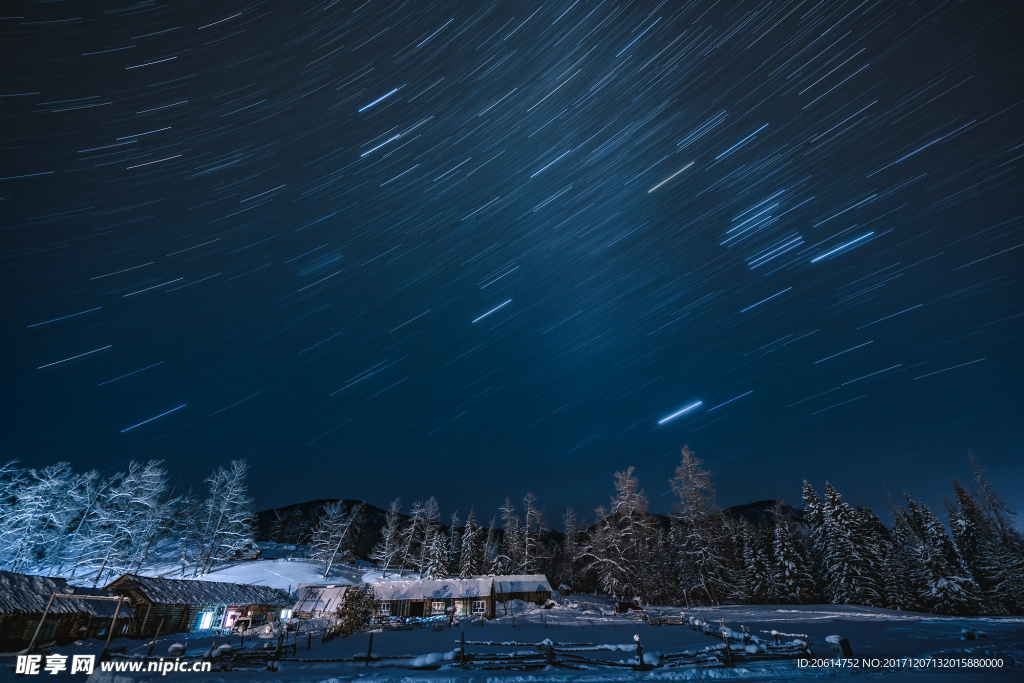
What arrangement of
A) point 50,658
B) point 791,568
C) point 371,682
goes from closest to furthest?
point 371,682 < point 50,658 < point 791,568

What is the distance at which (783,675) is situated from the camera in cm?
1445

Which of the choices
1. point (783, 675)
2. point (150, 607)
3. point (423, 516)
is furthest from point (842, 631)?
point (423, 516)

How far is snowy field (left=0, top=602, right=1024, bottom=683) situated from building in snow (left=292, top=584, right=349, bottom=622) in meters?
15.0

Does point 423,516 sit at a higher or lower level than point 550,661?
higher

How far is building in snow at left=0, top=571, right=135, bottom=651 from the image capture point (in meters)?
23.7

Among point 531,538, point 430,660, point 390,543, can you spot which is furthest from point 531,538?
point 430,660

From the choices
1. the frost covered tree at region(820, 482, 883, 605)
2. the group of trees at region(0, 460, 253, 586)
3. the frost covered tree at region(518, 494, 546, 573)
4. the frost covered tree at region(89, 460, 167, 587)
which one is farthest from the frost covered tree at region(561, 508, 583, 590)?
the frost covered tree at region(89, 460, 167, 587)

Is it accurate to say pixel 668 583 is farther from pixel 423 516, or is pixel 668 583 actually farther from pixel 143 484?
pixel 143 484

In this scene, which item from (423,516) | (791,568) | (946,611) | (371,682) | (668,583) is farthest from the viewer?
(423,516)

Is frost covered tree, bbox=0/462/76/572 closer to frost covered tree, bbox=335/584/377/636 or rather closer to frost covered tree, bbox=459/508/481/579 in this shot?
frost covered tree, bbox=335/584/377/636

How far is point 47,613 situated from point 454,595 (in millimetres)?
35482

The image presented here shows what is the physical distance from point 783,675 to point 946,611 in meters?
39.7

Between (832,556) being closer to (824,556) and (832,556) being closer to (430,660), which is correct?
(824,556)

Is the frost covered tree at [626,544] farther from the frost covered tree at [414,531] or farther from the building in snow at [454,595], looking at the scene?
the frost covered tree at [414,531]
